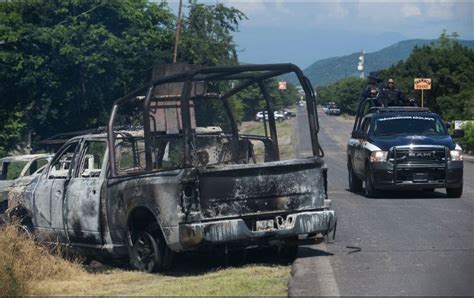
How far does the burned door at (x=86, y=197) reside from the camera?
1153 centimetres

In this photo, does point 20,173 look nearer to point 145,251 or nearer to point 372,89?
point 145,251

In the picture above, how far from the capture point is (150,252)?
10891mm

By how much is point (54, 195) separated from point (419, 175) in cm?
876

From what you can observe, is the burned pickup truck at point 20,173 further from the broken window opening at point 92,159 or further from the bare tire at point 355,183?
the bare tire at point 355,183

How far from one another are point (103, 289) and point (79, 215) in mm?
2114

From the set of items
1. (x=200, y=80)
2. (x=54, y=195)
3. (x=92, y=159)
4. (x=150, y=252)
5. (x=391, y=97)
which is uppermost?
(x=200, y=80)

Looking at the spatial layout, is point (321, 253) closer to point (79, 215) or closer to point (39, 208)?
point (79, 215)

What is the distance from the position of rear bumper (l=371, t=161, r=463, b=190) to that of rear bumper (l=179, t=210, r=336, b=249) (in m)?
7.45

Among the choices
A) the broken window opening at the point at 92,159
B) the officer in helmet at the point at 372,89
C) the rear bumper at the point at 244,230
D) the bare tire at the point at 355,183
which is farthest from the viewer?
the officer in helmet at the point at 372,89

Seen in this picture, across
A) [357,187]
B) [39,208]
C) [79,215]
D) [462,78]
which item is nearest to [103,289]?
[79,215]

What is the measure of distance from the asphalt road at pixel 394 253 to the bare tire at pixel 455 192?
12.5 inches

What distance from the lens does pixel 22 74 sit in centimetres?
4206

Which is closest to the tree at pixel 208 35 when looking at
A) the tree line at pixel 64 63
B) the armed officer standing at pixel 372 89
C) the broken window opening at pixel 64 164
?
the tree line at pixel 64 63

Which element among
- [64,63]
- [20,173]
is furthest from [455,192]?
[64,63]
